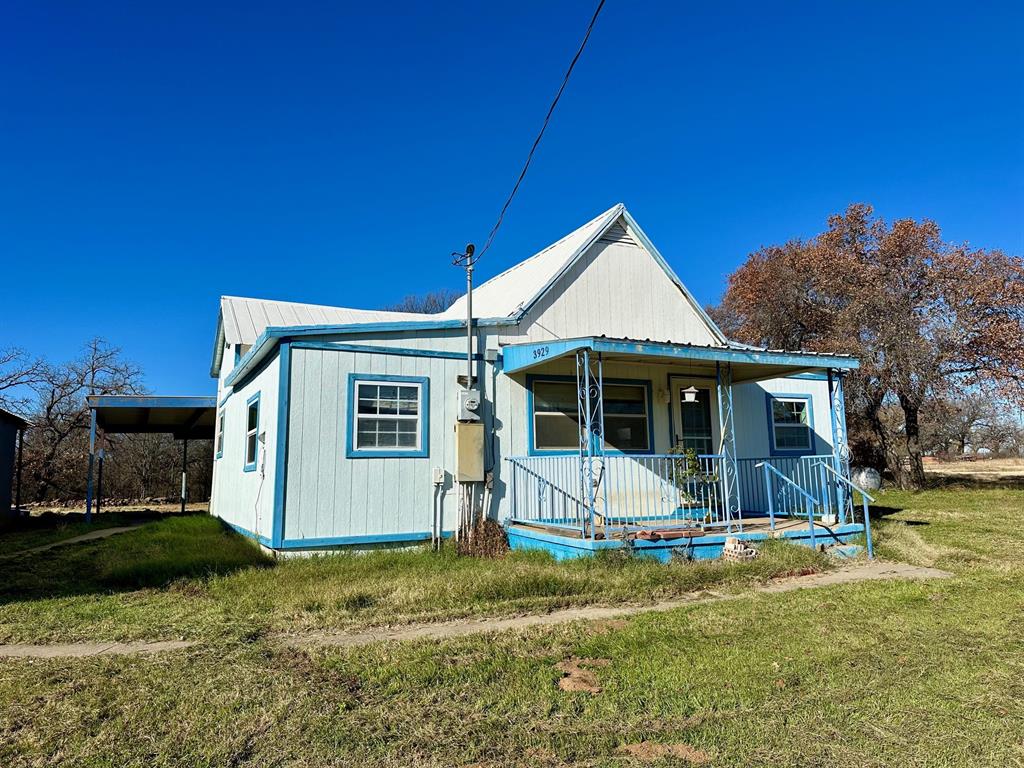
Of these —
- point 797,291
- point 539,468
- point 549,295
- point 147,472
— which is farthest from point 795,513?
point 147,472

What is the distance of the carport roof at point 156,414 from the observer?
1585cm

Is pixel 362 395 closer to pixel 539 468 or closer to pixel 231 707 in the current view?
pixel 539 468

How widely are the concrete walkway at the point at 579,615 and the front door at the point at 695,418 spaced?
369cm

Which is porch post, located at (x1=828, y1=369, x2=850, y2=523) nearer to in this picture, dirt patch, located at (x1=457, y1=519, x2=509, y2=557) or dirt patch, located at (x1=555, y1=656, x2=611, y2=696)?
dirt patch, located at (x1=457, y1=519, x2=509, y2=557)

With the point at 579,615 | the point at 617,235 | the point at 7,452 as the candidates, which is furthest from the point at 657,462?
the point at 7,452

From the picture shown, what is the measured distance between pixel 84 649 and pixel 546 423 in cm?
699

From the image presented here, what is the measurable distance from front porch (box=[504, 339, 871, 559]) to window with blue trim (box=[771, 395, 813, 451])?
8 cm

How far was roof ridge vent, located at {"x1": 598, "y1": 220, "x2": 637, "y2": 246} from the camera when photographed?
40.4 ft

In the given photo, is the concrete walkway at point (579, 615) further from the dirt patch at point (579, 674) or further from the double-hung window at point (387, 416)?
the double-hung window at point (387, 416)

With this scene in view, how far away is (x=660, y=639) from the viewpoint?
557 cm

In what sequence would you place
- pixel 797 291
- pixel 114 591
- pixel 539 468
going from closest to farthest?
pixel 114 591 → pixel 539 468 → pixel 797 291

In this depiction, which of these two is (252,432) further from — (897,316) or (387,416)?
(897,316)

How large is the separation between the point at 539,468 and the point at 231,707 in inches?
269

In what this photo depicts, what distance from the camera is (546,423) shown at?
10992 mm
